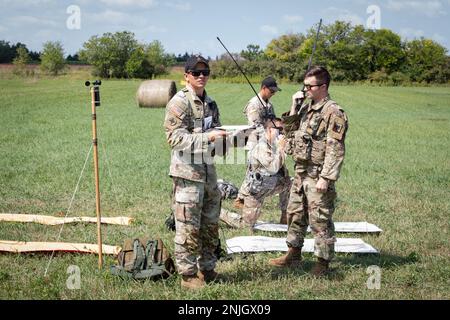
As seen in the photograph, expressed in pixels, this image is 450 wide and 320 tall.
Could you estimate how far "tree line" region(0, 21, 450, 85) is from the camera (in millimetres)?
64000

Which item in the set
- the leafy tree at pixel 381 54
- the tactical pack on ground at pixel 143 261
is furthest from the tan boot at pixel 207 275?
the leafy tree at pixel 381 54

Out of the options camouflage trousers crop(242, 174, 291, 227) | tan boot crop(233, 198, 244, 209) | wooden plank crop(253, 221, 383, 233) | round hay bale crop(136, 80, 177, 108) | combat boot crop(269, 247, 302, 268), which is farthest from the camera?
round hay bale crop(136, 80, 177, 108)

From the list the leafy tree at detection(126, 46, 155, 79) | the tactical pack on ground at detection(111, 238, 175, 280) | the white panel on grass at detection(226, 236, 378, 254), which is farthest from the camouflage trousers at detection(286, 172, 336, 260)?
the leafy tree at detection(126, 46, 155, 79)

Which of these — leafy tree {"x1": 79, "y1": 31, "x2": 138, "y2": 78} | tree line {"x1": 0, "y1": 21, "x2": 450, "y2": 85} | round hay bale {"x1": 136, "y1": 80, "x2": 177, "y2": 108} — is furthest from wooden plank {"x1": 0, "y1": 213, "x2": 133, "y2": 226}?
leafy tree {"x1": 79, "y1": 31, "x2": 138, "y2": 78}

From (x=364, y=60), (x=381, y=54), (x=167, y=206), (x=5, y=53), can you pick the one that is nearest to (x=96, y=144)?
(x=167, y=206)

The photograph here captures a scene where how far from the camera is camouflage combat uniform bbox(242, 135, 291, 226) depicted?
26.8ft

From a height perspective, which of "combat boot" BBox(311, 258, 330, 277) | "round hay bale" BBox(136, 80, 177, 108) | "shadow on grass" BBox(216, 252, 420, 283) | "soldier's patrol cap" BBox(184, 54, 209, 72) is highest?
"soldier's patrol cap" BBox(184, 54, 209, 72)

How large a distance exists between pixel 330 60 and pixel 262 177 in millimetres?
62356

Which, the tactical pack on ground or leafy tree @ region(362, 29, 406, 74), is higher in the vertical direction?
leafy tree @ region(362, 29, 406, 74)

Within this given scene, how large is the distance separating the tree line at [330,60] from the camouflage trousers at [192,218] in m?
54.6

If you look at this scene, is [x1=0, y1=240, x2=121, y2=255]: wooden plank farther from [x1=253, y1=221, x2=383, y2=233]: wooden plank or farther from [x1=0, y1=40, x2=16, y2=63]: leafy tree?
[x1=0, y1=40, x2=16, y2=63]: leafy tree

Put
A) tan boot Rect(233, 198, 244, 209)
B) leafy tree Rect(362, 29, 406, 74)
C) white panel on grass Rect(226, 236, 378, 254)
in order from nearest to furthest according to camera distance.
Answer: white panel on grass Rect(226, 236, 378, 254), tan boot Rect(233, 198, 244, 209), leafy tree Rect(362, 29, 406, 74)

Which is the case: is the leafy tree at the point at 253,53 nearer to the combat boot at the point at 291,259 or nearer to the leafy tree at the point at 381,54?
the leafy tree at the point at 381,54

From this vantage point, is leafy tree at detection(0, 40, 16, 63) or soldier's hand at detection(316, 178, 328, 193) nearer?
soldier's hand at detection(316, 178, 328, 193)
